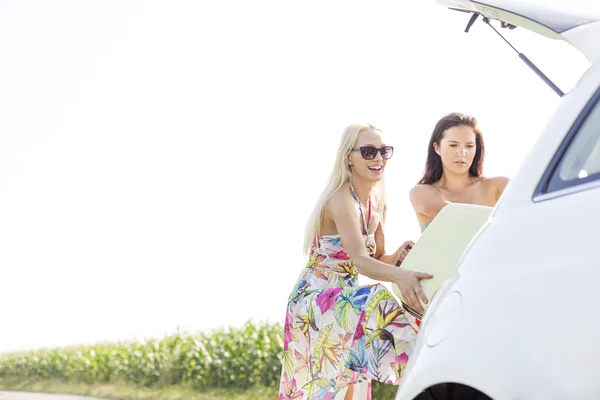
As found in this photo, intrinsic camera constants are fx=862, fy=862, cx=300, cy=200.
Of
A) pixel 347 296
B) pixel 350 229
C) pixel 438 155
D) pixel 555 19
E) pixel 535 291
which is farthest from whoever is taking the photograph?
pixel 438 155

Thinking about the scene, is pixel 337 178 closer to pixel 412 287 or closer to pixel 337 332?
pixel 337 332

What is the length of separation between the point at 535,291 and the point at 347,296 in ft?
6.29

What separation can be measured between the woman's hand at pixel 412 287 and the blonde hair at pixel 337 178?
109 centimetres

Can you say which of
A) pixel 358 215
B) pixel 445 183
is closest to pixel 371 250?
pixel 358 215

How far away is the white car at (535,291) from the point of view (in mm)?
2008

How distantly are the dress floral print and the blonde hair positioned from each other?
6 centimetres

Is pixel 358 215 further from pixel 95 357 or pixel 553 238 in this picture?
pixel 95 357

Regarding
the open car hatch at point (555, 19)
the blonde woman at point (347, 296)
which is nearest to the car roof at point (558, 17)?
the open car hatch at point (555, 19)

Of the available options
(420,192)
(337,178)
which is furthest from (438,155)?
(337,178)

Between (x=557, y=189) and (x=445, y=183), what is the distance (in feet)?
7.85

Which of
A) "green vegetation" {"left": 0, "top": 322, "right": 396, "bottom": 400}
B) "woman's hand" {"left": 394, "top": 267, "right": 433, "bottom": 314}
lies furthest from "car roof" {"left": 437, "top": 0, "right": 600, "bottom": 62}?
"green vegetation" {"left": 0, "top": 322, "right": 396, "bottom": 400}

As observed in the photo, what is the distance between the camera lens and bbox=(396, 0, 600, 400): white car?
79.0 inches

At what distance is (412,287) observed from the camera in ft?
11.1

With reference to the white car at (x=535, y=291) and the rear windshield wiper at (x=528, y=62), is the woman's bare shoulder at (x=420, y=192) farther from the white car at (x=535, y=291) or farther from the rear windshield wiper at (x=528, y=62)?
the white car at (x=535, y=291)
